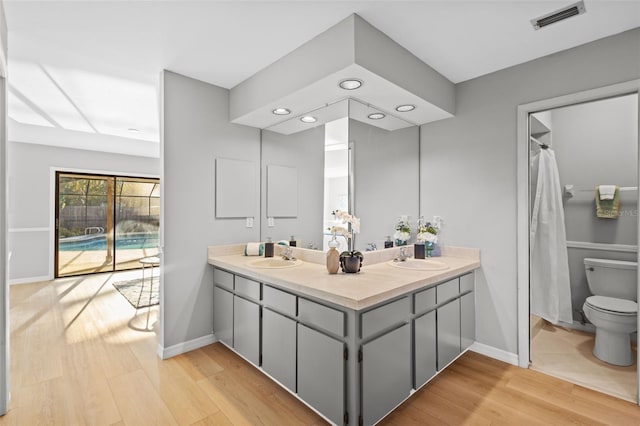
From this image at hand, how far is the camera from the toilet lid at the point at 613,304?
2305 millimetres

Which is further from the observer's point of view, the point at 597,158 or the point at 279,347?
the point at 597,158

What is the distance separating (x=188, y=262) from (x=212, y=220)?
45 centimetres

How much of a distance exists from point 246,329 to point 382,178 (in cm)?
180

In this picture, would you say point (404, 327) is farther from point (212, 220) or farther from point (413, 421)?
point (212, 220)

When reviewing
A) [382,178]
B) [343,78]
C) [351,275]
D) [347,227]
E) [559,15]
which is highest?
[559,15]

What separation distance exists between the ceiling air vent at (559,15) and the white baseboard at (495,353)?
8.25 ft

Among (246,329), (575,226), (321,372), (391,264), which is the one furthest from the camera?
(575,226)

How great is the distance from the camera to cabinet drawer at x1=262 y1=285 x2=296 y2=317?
2029mm

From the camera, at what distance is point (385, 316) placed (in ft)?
5.97

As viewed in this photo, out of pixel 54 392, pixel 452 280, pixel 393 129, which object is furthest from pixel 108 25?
pixel 452 280

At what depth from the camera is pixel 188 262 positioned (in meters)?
2.83

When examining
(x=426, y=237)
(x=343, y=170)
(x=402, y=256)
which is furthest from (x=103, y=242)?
(x=426, y=237)

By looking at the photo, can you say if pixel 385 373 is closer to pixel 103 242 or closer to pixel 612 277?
pixel 612 277

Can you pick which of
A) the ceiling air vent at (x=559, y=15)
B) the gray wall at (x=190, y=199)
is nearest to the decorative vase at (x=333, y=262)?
the gray wall at (x=190, y=199)
